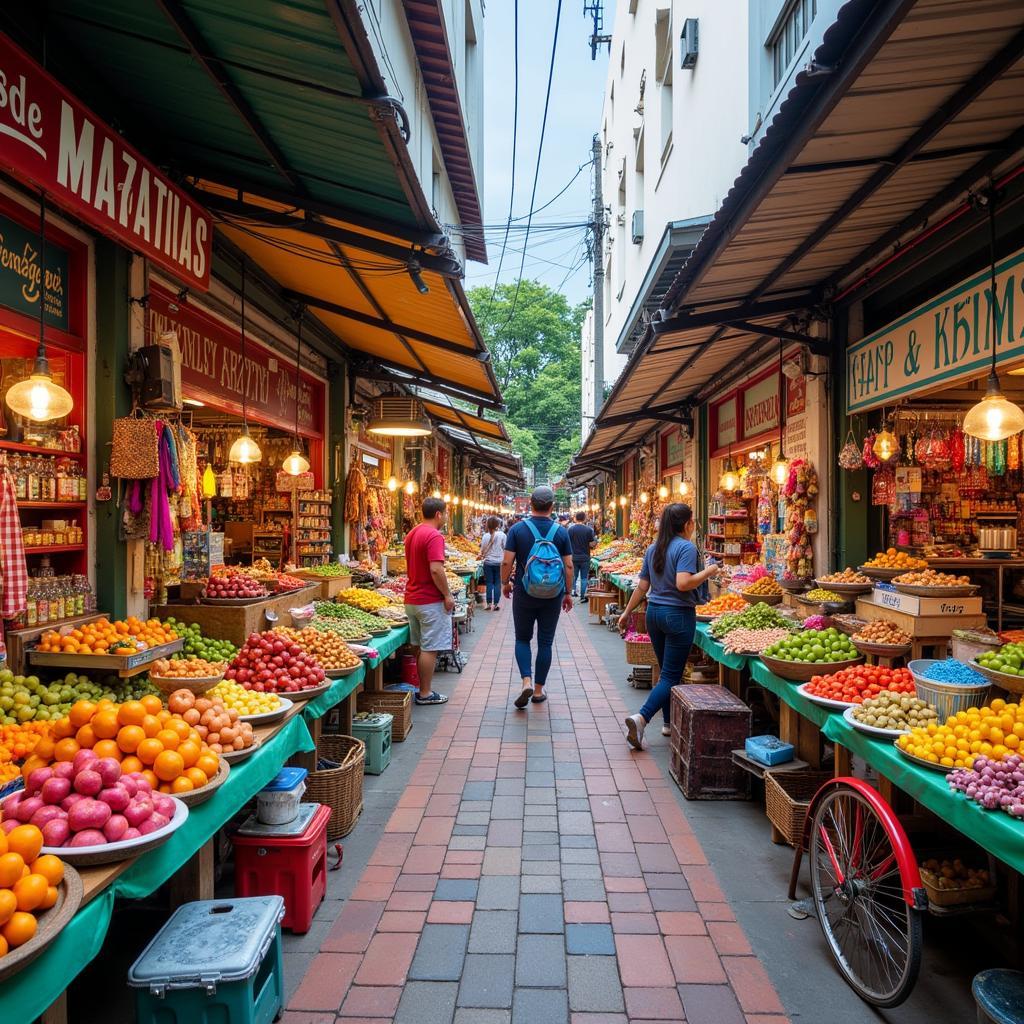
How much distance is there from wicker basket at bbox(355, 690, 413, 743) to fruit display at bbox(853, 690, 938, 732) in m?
3.97

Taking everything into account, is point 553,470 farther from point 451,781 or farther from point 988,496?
point 451,781

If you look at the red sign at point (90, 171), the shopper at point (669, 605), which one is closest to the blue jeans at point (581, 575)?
the shopper at point (669, 605)

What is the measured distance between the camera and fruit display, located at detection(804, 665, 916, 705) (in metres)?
4.25

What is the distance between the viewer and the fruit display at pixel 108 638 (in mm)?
4371

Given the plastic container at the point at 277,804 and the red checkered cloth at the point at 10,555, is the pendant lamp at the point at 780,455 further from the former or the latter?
the red checkered cloth at the point at 10,555

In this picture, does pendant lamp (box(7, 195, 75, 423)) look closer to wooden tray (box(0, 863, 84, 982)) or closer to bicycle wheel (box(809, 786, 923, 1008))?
wooden tray (box(0, 863, 84, 982))

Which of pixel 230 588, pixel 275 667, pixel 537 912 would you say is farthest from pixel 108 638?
pixel 537 912

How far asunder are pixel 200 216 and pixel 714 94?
7.92 metres

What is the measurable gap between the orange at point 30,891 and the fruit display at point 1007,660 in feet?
13.4

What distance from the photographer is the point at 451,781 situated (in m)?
5.47

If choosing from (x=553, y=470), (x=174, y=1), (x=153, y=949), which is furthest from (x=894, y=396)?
(x=553, y=470)

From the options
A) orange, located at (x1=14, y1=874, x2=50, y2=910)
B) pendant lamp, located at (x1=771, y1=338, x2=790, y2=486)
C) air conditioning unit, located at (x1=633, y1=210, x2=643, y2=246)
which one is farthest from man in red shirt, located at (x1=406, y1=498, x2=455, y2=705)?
air conditioning unit, located at (x1=633, y1=210, x2=643, y2=246)

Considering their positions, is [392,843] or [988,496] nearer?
[392,843]

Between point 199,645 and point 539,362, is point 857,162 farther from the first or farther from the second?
point 539,362
